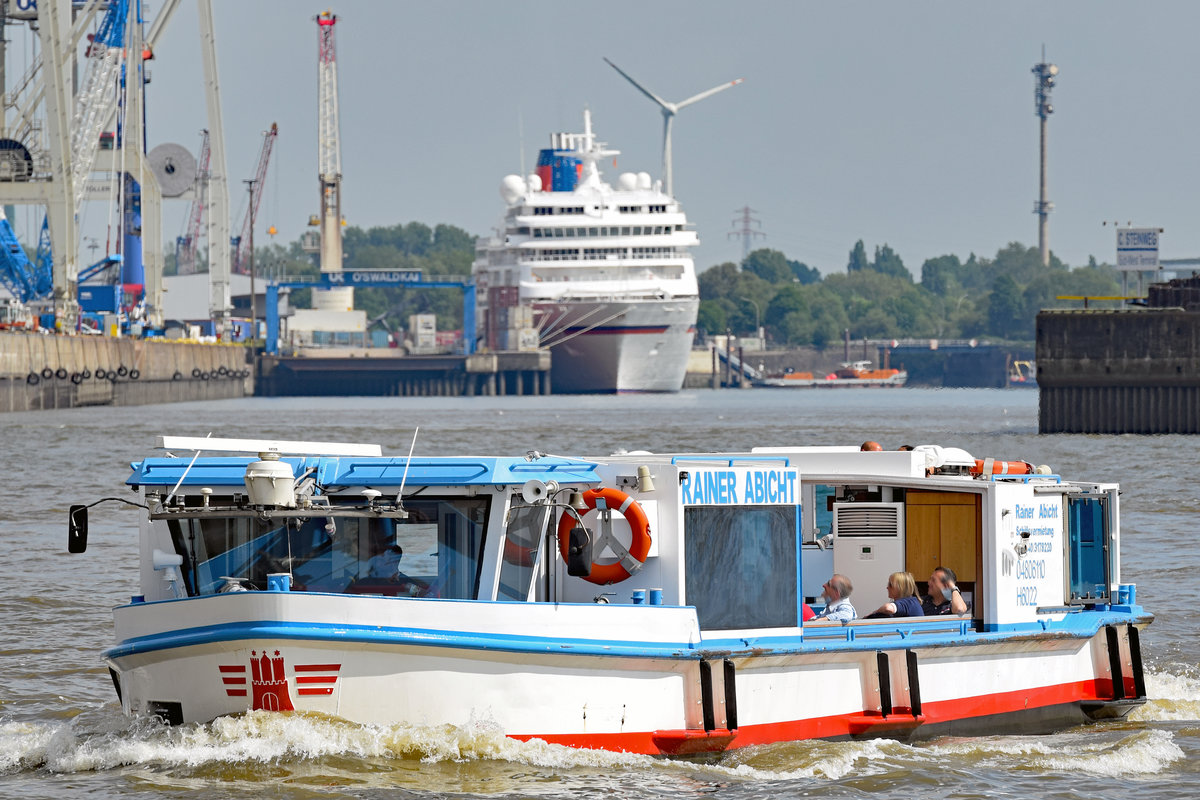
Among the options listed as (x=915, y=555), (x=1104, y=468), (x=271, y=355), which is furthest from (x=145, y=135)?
(x=915, y=555)

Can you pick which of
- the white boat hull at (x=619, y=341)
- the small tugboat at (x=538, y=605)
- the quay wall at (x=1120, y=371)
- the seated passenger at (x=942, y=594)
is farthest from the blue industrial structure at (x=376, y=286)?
the small tugboat at (x=538, y=605)

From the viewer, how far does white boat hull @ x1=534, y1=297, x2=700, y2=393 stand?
481ft

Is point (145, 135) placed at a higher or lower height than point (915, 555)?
higher

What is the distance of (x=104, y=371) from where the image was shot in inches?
3866

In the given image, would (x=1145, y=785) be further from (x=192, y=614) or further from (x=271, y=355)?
(x=271, y=355)

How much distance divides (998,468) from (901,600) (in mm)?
1654

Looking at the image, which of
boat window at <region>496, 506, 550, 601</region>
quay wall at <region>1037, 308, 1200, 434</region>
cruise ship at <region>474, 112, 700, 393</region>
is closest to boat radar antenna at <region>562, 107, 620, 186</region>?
cruise ship at <region>474, 112, 700, 393</region>

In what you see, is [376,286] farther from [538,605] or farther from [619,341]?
[538,605]

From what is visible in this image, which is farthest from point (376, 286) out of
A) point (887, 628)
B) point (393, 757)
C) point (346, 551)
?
point (393, 757)

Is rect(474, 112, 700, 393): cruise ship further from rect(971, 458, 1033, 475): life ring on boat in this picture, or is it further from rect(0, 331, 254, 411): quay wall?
rect(971, 458, 1033, 475): life ring on boat

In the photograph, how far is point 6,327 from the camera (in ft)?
297

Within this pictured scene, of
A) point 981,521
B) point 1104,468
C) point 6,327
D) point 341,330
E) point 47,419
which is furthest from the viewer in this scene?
point 341,330

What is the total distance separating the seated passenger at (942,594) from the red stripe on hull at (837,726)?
0.79 metres

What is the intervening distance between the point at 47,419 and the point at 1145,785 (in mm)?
68925
